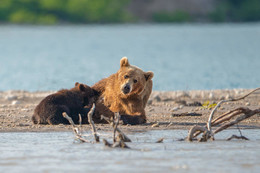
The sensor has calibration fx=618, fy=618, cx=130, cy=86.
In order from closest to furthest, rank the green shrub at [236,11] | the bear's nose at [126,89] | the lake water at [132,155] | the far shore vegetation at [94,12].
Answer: the lake water at [132,155] → the bear's nose at [126,89] → the far shore vegetation at [94,12] → the green shrub at [236,11]

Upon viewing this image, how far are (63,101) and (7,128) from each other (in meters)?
0.89

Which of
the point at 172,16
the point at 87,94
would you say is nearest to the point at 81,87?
the point at 87,94

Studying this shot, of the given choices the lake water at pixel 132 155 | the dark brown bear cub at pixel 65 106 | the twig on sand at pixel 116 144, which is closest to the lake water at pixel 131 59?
the dark brown bear cub at pixel 65 106

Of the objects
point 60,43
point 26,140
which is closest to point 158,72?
point 26,140

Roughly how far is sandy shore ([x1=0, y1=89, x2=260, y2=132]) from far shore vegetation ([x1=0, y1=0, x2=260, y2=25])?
162 feet

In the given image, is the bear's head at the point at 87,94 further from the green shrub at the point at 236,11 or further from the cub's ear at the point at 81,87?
the green shrub at the point at 236,11

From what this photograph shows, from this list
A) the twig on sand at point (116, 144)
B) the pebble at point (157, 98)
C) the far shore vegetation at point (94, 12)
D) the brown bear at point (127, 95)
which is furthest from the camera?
the far shore vegetation at point (94, 12)

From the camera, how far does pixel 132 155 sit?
6.09m

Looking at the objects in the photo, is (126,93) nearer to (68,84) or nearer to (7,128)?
(7,128)

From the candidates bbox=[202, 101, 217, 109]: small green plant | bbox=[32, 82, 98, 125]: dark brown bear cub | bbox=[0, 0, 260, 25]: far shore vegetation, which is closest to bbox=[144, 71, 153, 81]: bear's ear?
bbox=[32, 82, 98, 125]: dark brown bear cub

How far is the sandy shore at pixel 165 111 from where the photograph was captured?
7.98m

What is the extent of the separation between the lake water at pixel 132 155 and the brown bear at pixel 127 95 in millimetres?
865

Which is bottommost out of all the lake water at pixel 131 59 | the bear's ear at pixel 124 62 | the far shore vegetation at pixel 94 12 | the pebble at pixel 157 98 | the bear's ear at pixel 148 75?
the pebble at pixel 157 98

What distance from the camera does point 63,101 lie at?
8.38 m
